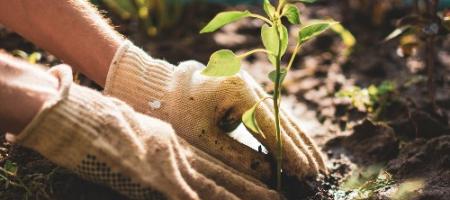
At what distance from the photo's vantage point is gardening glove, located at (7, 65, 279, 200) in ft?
3.86

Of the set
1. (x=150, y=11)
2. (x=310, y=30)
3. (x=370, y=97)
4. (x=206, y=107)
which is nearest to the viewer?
(x=310, y=30)

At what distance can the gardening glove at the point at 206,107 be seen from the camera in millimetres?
1459

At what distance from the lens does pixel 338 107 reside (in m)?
2.16

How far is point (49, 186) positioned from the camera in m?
1.38

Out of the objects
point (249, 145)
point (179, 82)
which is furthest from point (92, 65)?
point (249, 145)

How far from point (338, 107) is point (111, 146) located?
1.17 metres

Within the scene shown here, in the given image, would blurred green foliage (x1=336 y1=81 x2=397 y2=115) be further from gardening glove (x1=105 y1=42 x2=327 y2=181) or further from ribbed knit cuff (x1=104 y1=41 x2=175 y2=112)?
ribbed knit cuff (x1=104 y1=41 x2=175 y2=112)

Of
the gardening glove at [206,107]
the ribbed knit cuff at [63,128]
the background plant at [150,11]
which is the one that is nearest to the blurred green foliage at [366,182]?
the gardening glove at [206,107]

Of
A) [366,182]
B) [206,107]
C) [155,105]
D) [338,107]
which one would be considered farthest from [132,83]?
[338,107]

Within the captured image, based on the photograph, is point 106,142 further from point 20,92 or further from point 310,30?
point 310,30

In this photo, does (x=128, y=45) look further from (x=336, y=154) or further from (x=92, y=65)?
(x=336, y=154)

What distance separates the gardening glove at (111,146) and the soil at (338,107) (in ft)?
0.53

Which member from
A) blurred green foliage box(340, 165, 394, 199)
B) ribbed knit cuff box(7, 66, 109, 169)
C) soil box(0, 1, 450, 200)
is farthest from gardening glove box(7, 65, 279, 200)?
blurred green foliage box(340, 165, 394, 199)

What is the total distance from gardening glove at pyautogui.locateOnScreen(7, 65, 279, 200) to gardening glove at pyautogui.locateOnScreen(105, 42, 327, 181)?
217 millimetres
